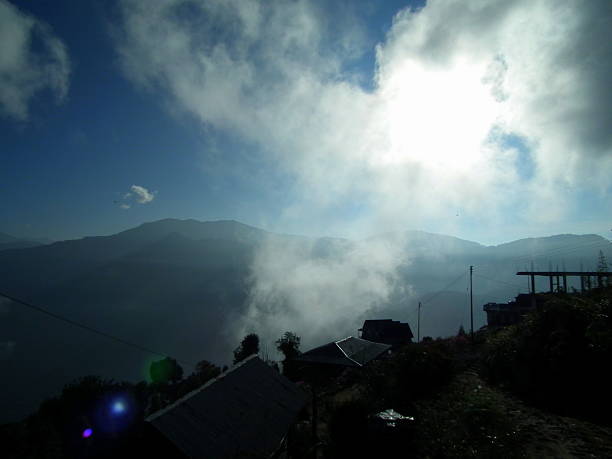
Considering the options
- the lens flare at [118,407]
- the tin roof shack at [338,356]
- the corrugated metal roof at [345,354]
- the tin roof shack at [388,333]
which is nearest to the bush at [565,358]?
the corrugated metal roof at [345,354]

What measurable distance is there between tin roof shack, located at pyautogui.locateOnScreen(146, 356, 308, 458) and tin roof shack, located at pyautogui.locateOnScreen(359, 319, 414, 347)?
158 ft

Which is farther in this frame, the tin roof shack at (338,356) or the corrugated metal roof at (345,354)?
the tin roof shack at (338,356)

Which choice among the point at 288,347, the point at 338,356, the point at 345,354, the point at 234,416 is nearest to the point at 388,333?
the point at 288,347

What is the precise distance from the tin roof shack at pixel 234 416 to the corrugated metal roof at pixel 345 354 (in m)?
9.57

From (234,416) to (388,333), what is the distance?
54.9 m

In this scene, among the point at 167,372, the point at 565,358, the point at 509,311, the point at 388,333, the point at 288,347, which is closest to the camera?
the point at 565,358

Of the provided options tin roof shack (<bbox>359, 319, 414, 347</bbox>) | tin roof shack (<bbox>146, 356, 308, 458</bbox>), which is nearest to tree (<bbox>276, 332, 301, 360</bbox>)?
tin roof shack (<bbox>359, 319, 414, 347</bbox>)

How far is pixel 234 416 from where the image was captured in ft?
43.0

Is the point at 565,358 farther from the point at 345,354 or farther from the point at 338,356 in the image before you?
the point at 338,356

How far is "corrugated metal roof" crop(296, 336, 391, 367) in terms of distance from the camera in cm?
2702

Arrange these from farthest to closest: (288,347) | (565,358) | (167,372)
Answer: (167,372) → (288,347) → (565,358)

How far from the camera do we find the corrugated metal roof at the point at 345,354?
27016 mm

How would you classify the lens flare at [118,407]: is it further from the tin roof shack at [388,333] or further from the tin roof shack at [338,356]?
the tin roof shack at [388,333]

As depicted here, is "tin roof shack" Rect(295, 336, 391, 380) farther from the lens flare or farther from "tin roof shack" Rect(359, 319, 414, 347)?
the lens flare
